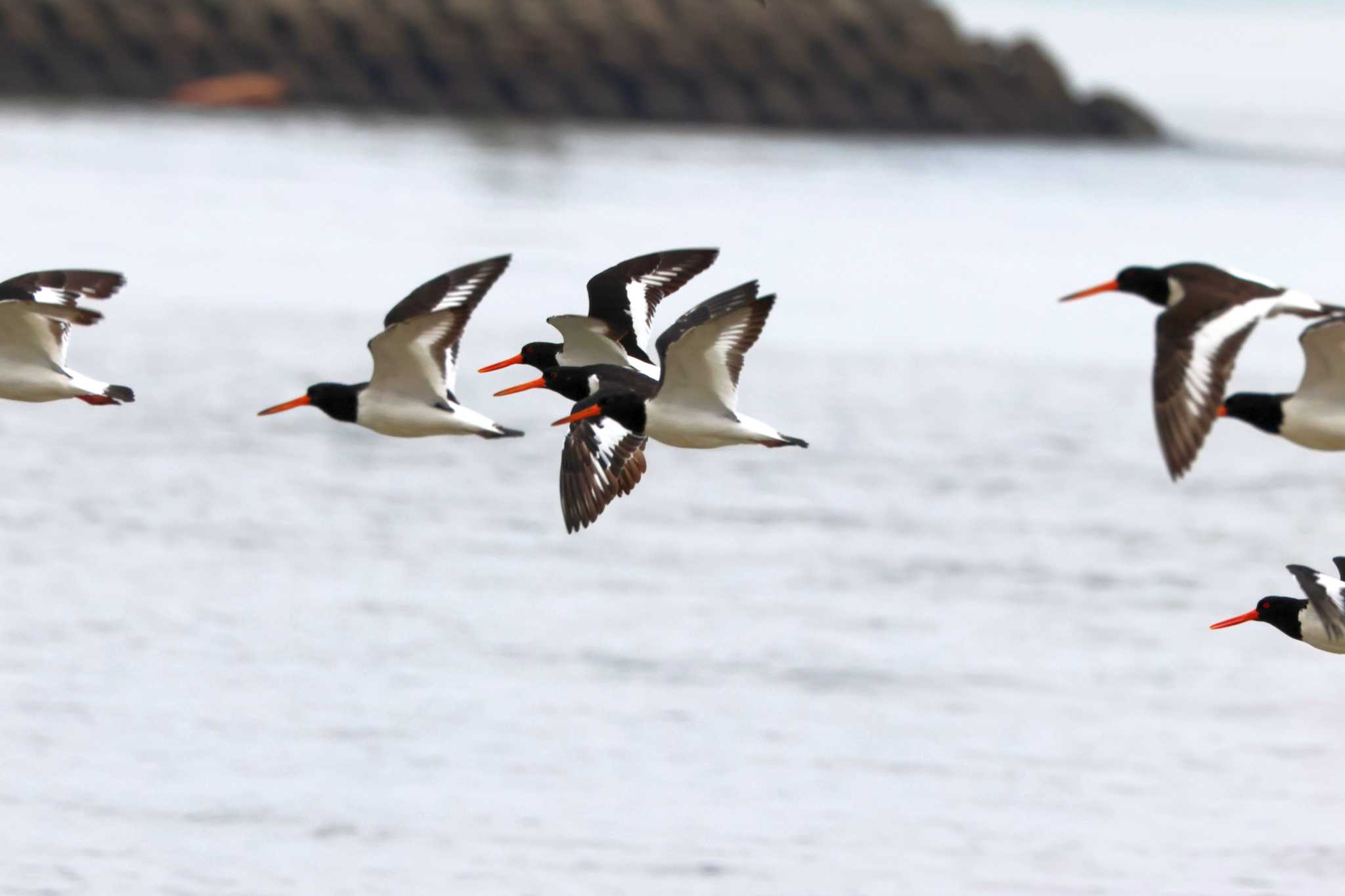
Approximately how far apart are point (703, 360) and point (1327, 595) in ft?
9.59

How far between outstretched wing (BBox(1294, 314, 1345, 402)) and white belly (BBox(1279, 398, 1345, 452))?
0.13ft

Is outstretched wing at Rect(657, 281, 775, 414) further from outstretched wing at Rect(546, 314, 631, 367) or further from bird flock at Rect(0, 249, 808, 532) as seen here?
outstretched wing at Rect(546, 314, 631, 367)

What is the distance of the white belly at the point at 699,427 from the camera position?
10.4 metres

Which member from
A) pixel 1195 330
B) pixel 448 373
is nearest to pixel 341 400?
pixel 448 373

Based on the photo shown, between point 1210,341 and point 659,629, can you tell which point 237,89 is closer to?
point 659,629

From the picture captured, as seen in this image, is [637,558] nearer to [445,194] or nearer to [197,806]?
[197,806]

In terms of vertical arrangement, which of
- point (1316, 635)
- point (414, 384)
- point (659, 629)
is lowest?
point (659, 629)

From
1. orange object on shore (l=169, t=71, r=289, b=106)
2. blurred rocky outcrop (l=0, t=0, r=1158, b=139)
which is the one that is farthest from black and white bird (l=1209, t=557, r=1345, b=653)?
orange object on shore (l=169, t=71, r=289, b=106)

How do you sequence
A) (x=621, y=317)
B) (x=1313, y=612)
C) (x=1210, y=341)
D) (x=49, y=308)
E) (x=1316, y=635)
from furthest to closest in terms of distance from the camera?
(x=621, y=317) → (x=1313, y=612) → (x=1316, y=635) → (x=49, y=308) → (x=1210, y=341)

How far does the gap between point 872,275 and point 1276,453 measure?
1733 cm

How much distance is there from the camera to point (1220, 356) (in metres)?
8.94

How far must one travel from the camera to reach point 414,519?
25.1 metres

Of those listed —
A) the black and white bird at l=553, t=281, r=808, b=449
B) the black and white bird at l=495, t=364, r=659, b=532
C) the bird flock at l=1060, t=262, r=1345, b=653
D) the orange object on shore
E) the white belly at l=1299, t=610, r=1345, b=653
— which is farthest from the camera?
the orange object on shore

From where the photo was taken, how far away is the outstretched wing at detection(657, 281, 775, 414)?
33.8ft
